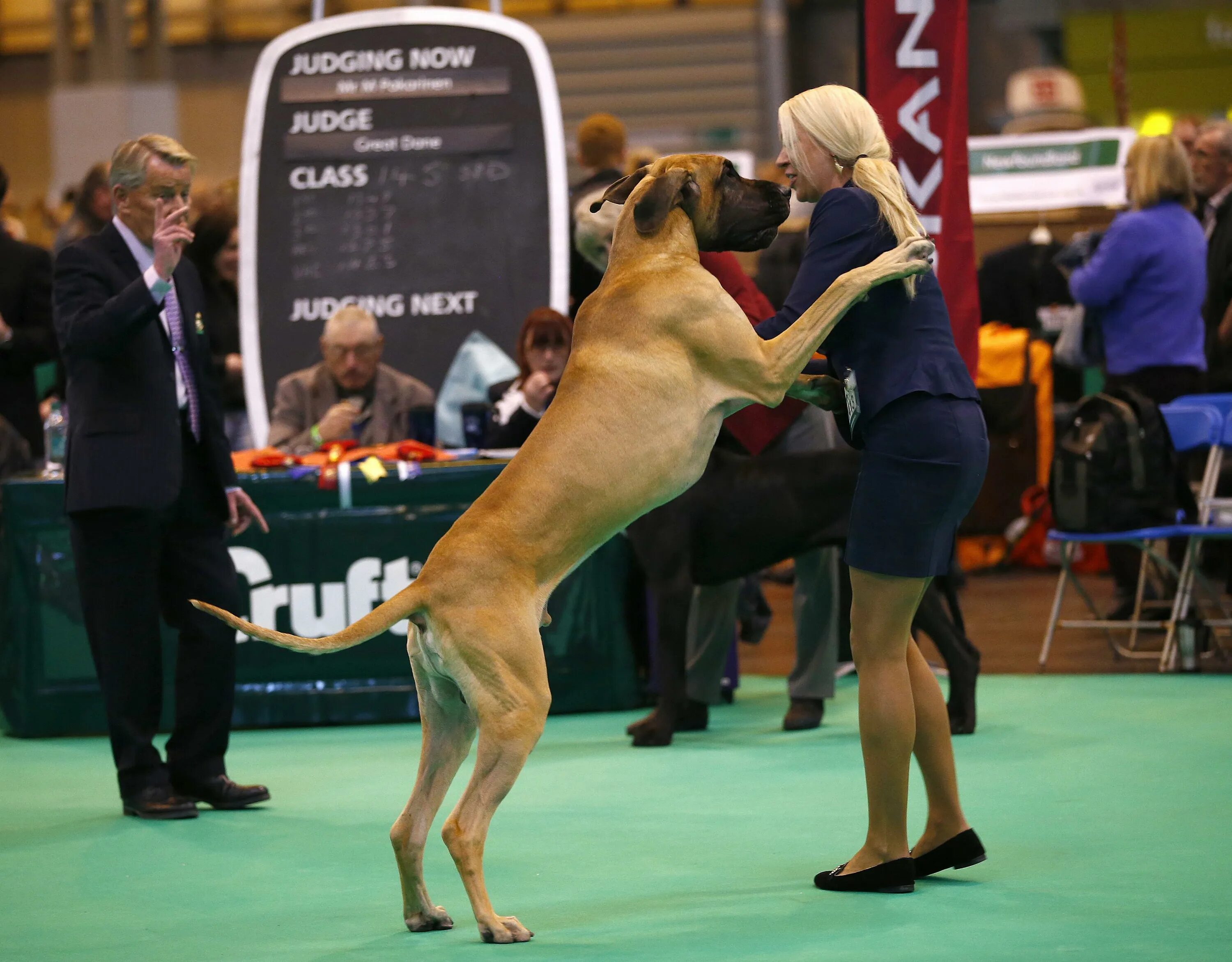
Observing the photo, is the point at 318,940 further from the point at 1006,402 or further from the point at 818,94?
the point at 1006,402

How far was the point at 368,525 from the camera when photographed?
6230 millimetres

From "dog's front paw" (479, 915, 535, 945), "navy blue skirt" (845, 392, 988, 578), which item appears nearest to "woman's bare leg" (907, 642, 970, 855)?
"navy blue skirt" (845, 392, 988, 578)

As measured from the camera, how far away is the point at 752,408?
5824 millimetres

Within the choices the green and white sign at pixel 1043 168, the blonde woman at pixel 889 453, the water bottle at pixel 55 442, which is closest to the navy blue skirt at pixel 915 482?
the blonde woman at pixel 889 453

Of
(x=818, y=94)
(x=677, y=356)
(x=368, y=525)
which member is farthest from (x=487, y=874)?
(x=368, y=525)

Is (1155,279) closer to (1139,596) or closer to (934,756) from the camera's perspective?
(1139,596)

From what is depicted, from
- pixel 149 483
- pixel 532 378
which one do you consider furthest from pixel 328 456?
pixel 149 483

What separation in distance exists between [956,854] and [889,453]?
96 centimetres

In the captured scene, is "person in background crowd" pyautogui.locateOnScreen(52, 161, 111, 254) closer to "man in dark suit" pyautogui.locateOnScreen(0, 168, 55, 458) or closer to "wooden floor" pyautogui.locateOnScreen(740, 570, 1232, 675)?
"man in dark suit" pyautogui.locateOnScreen(0, 168, 55, 458)

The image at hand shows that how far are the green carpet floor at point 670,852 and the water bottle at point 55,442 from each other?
3.52ft

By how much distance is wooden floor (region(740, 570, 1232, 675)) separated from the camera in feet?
22.9

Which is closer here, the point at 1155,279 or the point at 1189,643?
the point at 1189,643

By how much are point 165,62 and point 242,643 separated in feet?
39.5

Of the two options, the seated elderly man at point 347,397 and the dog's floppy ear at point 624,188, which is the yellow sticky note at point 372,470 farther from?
the dog's floppy ear at point 624,188
